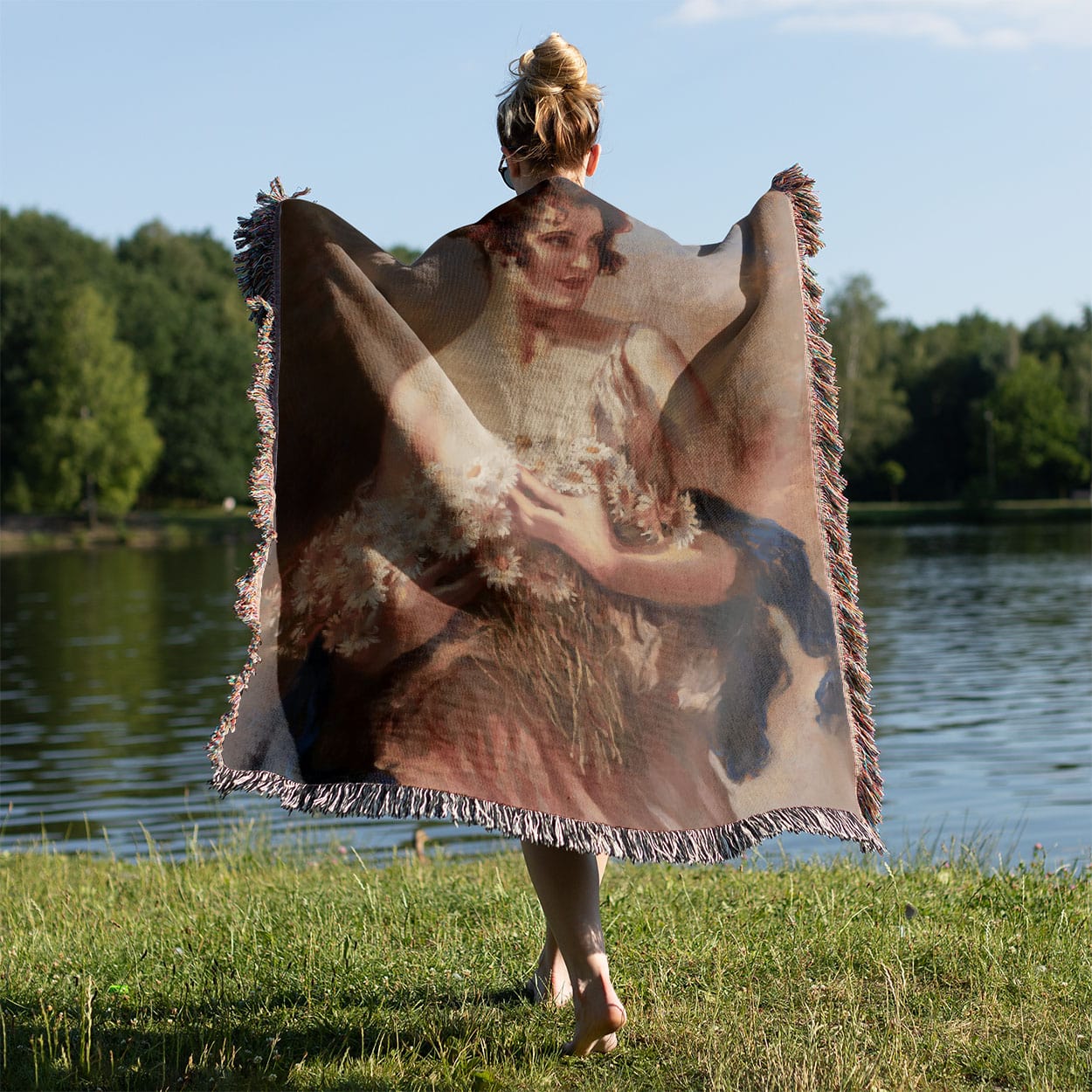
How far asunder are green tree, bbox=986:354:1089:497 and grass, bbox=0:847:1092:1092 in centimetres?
6368

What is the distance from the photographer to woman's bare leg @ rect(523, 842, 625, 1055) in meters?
2.85

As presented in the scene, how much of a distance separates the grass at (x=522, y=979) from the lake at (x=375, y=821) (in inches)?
84.8

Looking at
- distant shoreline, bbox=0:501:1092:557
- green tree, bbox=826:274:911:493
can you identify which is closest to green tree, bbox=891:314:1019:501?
green tree, bbox=826:274:911:493

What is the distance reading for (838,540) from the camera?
3.20 m

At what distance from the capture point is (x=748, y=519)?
10.3 feet

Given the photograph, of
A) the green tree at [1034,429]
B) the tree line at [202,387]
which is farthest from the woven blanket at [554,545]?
the green tree at [1034,429]

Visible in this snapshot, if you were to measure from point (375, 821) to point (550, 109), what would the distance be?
675 cm

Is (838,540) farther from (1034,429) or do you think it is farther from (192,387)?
(1034,429)

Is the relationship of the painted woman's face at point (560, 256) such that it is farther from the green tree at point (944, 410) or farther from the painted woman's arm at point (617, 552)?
the green tree at point (944, 410)

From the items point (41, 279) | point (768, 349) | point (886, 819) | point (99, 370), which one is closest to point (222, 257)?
point (41, 279)

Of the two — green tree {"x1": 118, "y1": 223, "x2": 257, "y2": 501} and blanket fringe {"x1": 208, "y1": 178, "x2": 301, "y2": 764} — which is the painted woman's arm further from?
green tree {"x1": 118, "y1": 223, "x2": 257, "y2": 501}

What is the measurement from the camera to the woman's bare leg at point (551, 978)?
3205mm

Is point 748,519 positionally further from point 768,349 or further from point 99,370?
point 99,370

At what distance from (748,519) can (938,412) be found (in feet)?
229
